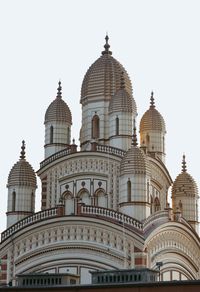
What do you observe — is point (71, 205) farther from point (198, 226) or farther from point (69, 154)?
point (198, 226)

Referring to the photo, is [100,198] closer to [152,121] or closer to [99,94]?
[99,94]

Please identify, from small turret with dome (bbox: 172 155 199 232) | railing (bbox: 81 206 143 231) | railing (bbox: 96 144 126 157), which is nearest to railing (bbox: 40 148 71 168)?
railing (bbox: 96 144 126 157)

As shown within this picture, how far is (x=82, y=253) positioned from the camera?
37.6m

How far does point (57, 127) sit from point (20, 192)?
4738mm

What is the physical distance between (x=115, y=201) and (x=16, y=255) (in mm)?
5491

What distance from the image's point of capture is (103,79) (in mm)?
45000

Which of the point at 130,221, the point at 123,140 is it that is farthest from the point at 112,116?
the point at 130,221

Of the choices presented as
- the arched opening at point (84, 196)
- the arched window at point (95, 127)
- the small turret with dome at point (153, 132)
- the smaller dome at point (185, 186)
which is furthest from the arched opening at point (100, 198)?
the smaller dome at point (185, 186)

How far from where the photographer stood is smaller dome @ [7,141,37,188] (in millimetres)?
41594

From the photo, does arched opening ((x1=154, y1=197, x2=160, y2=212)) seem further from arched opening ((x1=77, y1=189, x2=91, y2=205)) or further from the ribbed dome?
the ribbed dome

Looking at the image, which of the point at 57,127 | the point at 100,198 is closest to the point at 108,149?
the point at 100,198

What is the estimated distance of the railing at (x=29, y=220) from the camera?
3884 cm

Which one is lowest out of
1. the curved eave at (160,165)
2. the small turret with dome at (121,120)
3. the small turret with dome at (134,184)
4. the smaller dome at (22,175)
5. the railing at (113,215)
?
the railing at (113,215)

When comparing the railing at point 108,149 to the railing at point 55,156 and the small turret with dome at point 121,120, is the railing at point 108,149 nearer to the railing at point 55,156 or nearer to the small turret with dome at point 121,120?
the small turret with dome at point 121,120
